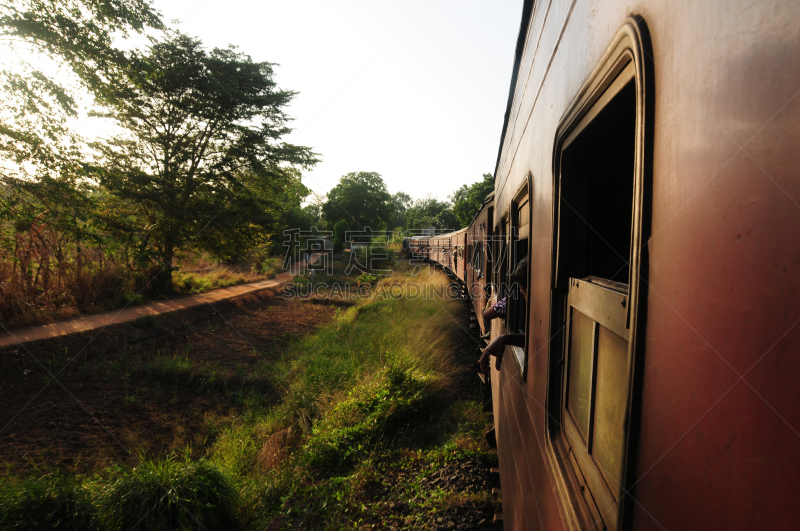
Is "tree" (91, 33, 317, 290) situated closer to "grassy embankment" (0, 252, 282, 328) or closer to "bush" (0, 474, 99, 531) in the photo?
"grassy embankment" (0, 252, 282, 328)

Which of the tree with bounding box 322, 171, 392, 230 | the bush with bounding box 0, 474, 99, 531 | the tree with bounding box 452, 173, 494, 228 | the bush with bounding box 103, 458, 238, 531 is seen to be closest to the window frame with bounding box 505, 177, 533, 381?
the bush with bounding box 103, 458, 238, 531

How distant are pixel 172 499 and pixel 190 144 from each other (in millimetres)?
13396

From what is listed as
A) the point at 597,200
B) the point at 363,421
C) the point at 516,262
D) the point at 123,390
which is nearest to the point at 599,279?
the point at 597,200

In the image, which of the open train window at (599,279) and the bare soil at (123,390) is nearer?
the open train window at (599,279)

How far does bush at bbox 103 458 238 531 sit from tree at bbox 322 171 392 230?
2087 inches

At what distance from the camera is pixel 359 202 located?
6125cm

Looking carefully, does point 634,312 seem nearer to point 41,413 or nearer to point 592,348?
point 592,348

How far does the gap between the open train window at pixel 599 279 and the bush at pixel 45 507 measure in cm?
398

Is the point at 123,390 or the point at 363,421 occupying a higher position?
the point at 363,421

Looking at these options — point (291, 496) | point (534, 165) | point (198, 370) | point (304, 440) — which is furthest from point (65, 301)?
point (534, 165)

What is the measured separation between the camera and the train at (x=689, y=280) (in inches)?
15.3

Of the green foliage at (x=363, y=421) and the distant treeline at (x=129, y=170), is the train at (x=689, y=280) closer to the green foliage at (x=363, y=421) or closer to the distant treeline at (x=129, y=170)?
the green foliage at (x=363, y=421)

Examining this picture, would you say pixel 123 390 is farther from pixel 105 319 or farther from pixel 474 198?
pixel 474 198

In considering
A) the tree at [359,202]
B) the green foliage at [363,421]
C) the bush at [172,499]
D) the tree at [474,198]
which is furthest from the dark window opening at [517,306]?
the tree at [359,202]
